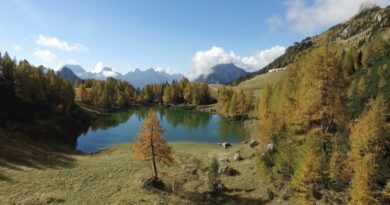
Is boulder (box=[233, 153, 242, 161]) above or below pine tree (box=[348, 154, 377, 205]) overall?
below

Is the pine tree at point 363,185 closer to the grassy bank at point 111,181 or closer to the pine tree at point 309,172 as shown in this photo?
the pine tree at point 309,172

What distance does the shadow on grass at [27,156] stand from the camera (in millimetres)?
53500

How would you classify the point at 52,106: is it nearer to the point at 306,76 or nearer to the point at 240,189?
the point at 240,189

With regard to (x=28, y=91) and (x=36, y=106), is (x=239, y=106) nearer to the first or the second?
(x=36, y=106)

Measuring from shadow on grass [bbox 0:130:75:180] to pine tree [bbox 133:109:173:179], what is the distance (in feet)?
54.8

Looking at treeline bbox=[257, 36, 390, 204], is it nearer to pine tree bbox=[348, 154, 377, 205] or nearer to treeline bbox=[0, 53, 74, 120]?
pine tree bbox=[348, 154, 377, 205]

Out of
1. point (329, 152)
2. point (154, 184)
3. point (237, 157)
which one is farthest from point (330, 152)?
point (154, 184)

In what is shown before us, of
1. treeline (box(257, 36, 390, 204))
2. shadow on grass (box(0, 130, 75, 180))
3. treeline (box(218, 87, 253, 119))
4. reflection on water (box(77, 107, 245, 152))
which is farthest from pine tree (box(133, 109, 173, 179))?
treeline (box(218, 87, 253, 119))

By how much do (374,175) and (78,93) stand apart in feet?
511

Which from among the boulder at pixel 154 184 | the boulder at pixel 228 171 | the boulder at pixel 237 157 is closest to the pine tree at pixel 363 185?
the boulder at pixel 228 171

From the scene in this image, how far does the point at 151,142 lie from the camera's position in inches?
1836

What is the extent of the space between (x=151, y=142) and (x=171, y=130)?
70802mm

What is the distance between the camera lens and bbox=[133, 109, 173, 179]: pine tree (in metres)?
46.1

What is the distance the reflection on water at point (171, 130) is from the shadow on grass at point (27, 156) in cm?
2095
